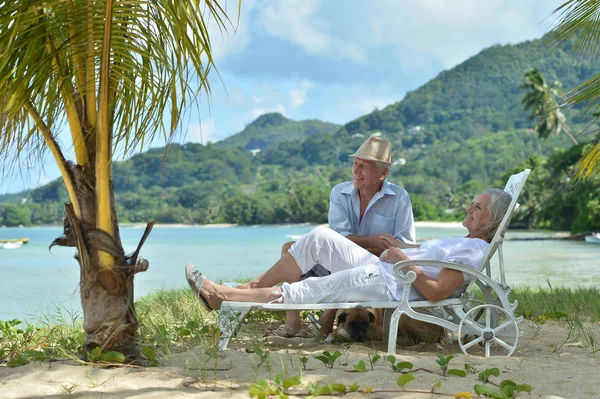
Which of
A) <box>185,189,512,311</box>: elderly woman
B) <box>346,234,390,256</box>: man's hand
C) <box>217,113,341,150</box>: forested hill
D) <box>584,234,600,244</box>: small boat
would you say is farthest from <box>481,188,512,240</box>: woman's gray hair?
<box>217,113,341,150</box>: forested hill

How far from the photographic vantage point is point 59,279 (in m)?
20.3

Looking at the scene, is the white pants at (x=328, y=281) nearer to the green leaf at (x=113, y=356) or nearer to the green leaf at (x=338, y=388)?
the green leaf at (x=113, y=356)

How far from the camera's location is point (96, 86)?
143 inches

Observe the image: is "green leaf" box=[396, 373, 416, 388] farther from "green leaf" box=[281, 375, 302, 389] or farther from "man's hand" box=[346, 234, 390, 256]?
"man's hand" box=[346, 234, 390, 256]

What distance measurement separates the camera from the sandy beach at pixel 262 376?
2.97 m

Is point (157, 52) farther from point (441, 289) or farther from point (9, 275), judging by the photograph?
point (9, 275)

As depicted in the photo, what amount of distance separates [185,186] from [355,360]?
9659 centimetres

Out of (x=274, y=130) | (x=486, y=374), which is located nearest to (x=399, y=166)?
(x=274, y=130)

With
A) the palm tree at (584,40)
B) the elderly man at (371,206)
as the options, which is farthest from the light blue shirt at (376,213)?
the palm tree at (584,40)

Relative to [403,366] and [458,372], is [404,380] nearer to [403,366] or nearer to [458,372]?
[403,366]

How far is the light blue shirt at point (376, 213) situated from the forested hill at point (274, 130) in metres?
151

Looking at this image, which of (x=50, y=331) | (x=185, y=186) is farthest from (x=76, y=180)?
(x=185, y=186)

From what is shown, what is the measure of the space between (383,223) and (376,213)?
85 mm

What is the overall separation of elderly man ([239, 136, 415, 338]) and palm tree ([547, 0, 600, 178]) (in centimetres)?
145
